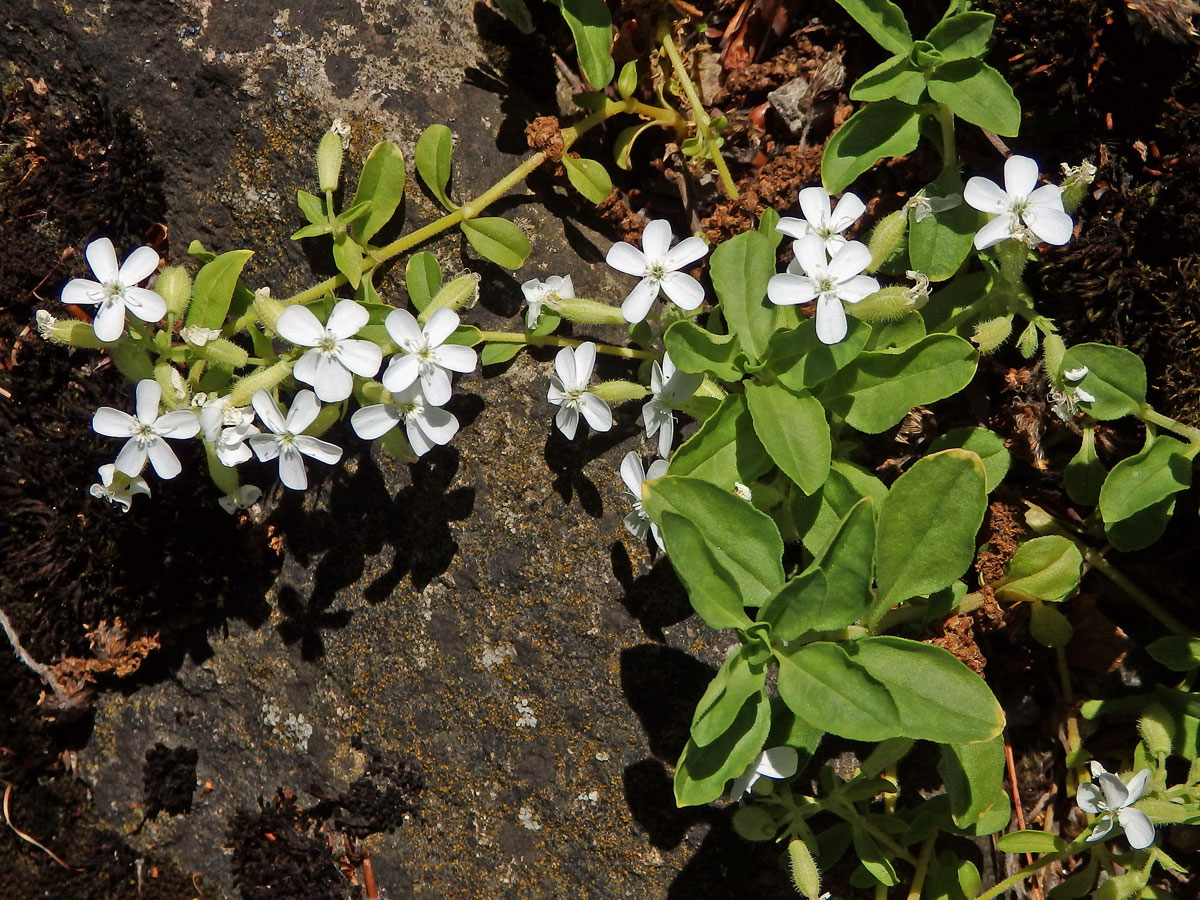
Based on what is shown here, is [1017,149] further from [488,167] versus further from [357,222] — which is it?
[357,222]

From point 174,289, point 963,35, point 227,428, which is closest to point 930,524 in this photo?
point 963,35

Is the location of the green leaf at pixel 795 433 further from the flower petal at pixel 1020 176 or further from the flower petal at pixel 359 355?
the flower petal at pixel 359 355

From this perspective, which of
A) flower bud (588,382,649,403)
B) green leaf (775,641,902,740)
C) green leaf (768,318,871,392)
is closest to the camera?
green leaf (775,641,902,740)

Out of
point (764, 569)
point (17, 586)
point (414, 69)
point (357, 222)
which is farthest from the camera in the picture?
point (17, 586)

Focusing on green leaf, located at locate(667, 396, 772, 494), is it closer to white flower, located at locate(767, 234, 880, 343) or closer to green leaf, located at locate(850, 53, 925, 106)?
white flower, located at locate(767, 234, 880, 343)

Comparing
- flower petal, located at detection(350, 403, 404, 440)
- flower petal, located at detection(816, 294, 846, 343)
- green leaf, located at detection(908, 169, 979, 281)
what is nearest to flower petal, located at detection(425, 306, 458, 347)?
flower petal, located at detection(350, 403, 404, 440)

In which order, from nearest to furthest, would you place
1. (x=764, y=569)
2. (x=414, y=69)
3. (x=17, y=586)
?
(x=764, y=569)
(x=414, y=69)
(x=17, y=586)

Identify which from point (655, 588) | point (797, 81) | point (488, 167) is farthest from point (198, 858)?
point (797, 81)
